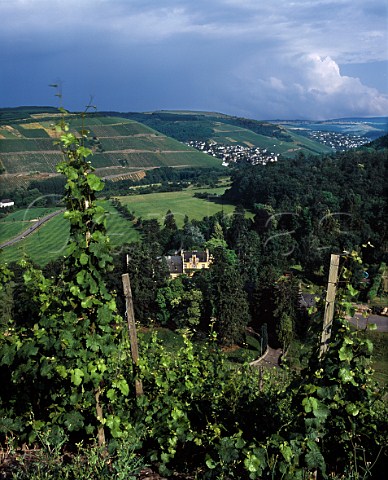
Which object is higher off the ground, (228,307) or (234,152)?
(234,152)

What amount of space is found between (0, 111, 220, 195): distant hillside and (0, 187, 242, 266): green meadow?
564 inches

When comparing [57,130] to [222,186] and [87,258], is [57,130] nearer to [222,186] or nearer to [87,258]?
[87,258]

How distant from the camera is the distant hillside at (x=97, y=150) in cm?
7544

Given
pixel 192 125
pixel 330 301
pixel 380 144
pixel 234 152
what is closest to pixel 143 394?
pixel 330 301

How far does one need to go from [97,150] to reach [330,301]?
8929 cm

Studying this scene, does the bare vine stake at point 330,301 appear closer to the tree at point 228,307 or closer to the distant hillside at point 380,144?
the tree at point 228,307

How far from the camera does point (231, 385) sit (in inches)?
194

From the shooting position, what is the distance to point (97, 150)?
89.6 metres

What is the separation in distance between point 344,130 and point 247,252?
92.8 m

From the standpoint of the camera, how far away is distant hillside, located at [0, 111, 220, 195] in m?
75.4

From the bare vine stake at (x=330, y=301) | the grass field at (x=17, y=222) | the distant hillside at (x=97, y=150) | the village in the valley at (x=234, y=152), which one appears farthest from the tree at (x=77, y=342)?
the village in the valley at (x=234, y=152)

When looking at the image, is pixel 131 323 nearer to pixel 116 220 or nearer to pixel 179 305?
A: pixel 179 305

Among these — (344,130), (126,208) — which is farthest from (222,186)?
(344,130)

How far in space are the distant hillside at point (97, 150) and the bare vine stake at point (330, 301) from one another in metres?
64.3
